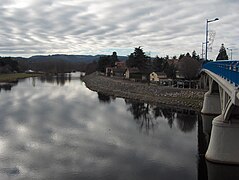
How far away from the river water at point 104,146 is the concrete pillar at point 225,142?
1.63 ft

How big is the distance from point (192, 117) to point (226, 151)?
17.2 metres

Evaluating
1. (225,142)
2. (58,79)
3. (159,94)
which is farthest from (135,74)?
(225,142)

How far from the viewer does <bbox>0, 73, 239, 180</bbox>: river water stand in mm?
17453

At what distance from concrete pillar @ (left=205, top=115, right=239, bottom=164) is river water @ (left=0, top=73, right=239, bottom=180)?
1.63ft

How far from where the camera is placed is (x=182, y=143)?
23.8 meters

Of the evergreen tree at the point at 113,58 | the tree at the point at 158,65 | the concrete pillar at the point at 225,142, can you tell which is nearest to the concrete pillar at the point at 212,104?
the concrete pillar at the point at 225,142

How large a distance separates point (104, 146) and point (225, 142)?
8481 mm

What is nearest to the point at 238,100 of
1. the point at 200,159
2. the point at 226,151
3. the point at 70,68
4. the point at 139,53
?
the point at 226,151

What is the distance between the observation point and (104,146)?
22.6 meters

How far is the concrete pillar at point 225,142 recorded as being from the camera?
1745 centimetres

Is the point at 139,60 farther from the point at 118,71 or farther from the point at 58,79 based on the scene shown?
the point at 58,79

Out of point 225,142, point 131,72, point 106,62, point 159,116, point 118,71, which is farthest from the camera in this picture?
point 106,62

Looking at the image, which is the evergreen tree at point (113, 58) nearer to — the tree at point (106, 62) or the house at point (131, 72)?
the tree at point (106, 62)

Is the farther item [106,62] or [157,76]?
[106,62]
